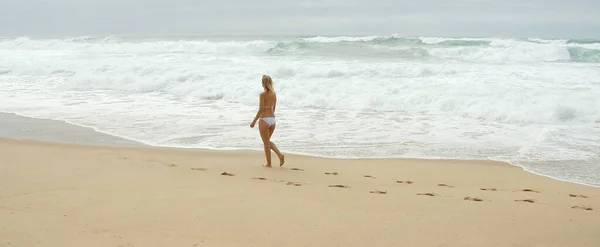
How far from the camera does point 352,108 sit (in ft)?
43.2

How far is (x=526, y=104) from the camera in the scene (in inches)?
480

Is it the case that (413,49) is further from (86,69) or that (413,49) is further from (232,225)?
(232,225)

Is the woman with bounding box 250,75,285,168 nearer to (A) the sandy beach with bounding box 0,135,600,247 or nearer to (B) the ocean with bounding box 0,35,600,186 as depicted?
(A) the sandy beach with bounding box 0,135,600,247

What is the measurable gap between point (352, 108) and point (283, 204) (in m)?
8.54

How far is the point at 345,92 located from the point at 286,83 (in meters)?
2.40

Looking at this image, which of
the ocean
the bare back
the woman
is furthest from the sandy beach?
the ocean

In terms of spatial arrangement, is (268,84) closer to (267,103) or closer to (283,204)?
(267,103)

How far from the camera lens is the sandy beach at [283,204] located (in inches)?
156

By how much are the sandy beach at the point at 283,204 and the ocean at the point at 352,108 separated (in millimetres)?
1233

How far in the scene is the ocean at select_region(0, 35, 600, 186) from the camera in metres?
8.52

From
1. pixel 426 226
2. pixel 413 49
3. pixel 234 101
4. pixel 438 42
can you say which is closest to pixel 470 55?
pixel 413 49

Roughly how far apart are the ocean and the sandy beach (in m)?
1.23

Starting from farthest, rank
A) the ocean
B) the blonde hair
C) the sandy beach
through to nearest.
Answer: the ocean
the blonde hair
the sandy beach

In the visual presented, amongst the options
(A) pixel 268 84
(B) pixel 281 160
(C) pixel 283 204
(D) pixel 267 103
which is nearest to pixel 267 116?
(D) pixel 267 103
